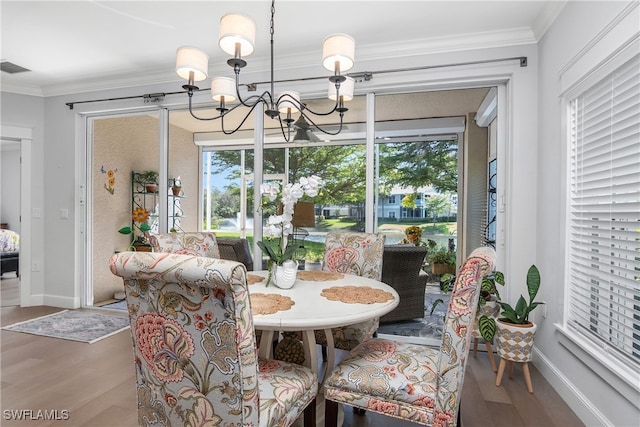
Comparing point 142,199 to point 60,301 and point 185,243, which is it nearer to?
point 60,301

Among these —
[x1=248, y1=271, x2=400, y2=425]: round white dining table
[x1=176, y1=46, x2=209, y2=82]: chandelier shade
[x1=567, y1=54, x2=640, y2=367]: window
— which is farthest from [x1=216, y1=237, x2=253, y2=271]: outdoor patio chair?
[x1=567, y1=54, x2=640, y2=367]: window

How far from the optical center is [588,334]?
72.6 inches

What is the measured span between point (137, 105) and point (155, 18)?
56.4 inches

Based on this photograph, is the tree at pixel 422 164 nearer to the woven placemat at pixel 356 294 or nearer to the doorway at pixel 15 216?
the woven placemat at pixel 356 294

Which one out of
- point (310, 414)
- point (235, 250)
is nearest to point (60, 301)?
point (235, 250)

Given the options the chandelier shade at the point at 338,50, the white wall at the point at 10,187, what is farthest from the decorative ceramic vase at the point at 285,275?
the white wall at the point at 10,187

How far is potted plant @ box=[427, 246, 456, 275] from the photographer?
377cm

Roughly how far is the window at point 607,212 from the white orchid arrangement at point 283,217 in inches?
58.3

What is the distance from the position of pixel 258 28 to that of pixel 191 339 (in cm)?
245

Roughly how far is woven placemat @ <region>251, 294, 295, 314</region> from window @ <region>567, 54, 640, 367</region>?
1570mm

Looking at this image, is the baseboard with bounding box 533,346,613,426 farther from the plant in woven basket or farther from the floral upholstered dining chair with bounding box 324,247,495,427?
the floral upholstered dining chair with bounding box 324,247,495,427

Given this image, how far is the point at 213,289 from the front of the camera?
86 centimetres

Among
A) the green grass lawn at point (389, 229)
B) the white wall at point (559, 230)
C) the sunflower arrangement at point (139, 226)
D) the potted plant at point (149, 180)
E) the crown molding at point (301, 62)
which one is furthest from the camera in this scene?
the potted plant at point (149, 180)

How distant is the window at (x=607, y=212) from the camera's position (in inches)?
60.0
